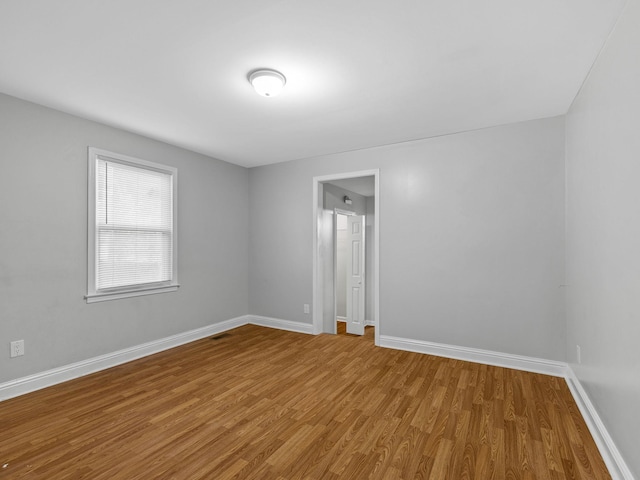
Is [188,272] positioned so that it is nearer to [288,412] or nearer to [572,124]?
[288,412]

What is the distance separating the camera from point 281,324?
191 inches

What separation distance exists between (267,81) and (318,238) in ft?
8.62

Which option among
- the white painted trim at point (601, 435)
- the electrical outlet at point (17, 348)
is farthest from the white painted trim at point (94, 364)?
the white painted trim at point (601, 435)

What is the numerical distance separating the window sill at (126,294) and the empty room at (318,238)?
1cm

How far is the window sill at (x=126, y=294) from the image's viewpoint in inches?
126

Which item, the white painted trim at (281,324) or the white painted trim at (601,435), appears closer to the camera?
the white painted trim at (601,435)

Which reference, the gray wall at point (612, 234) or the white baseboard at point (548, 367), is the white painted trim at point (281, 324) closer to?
the white baseboard at point (548, 367)

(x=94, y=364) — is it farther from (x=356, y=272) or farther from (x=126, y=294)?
(x=356, y=272)

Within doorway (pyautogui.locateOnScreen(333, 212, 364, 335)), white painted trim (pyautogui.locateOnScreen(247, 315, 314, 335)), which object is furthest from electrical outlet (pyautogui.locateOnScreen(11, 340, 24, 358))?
doorway (pyautogui.locateOnScreen(333, 212, 364, 335))

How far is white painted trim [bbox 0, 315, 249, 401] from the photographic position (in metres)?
2.68

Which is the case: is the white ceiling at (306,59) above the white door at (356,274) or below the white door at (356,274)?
above

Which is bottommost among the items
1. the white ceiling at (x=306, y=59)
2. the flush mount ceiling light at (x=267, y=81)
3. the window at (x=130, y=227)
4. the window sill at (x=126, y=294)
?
the window sill at (x=126, y=294)

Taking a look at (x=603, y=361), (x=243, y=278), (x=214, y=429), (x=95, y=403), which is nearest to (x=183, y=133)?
(x=243, y=278)

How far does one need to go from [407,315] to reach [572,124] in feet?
8.41
